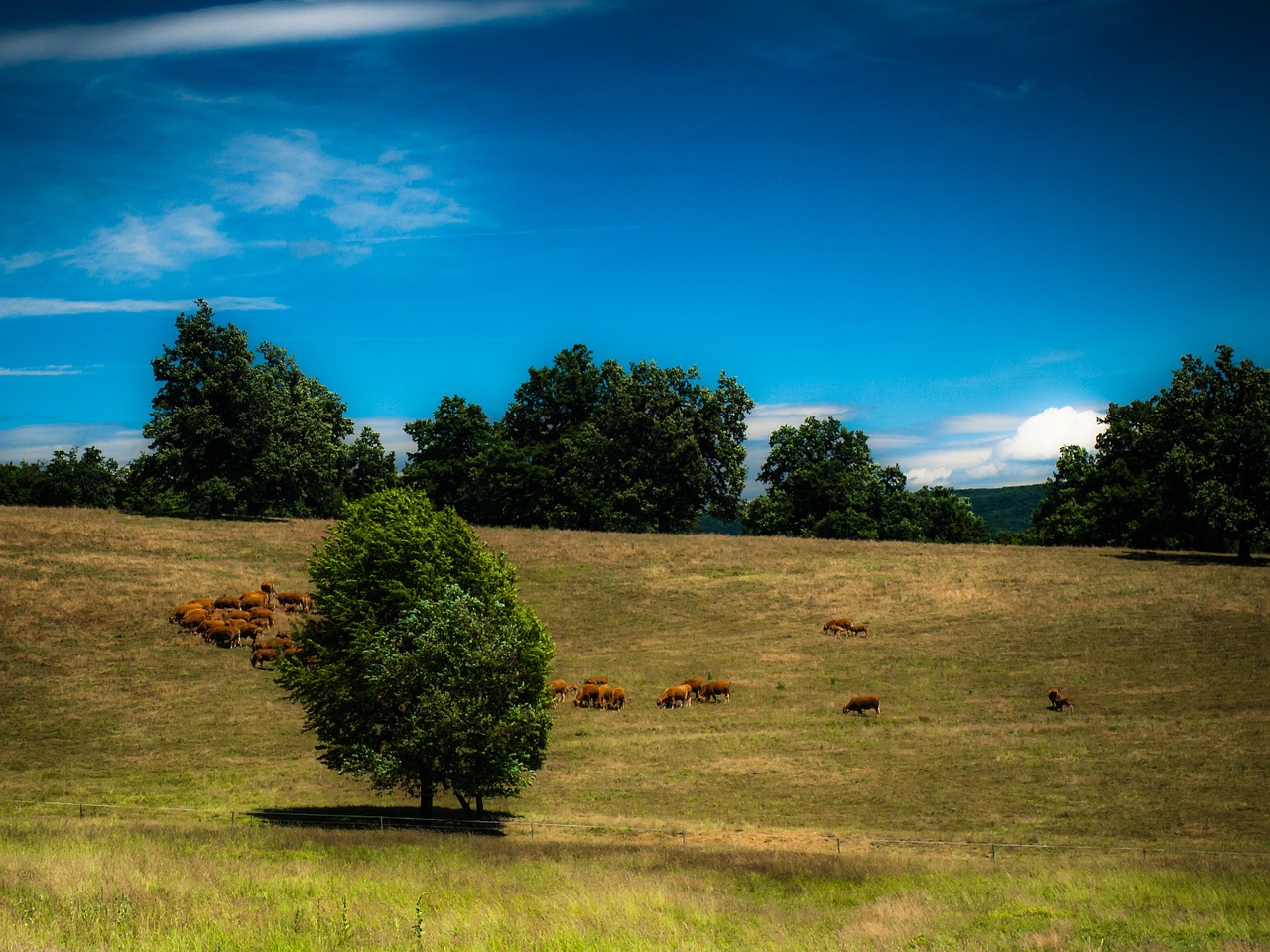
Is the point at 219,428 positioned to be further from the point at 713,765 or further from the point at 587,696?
the point at 713,765

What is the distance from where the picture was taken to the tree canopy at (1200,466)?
6469cm

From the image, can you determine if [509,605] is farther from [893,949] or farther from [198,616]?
[198,616]

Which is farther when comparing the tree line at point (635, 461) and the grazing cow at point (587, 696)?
the tree line at point (635, 461)

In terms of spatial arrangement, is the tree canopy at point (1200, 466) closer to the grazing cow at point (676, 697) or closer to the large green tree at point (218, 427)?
the grazing cow at point (676, 697)

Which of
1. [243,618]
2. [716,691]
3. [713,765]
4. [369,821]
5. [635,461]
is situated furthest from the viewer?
Result: [635,461]

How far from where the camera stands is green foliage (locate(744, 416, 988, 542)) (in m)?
103

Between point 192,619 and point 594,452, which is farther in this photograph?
point 594,452

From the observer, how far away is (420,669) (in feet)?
→ 89.2

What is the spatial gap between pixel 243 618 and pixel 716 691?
26.0 m

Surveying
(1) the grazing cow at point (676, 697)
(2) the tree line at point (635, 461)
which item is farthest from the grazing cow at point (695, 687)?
(2) the tree line at point (635, 461)

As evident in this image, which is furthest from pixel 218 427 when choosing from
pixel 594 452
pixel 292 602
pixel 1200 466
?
pixel 1200 466

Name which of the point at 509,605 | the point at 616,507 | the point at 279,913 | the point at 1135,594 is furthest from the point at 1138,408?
the point at 279,913

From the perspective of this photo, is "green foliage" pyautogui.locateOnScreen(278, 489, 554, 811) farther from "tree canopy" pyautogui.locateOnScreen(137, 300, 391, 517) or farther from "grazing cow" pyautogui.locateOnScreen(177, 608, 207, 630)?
"tree canopy" pyautogui.locateOnScreen(137, 300, 391, 517)

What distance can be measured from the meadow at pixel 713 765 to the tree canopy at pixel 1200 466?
15.9 ft
